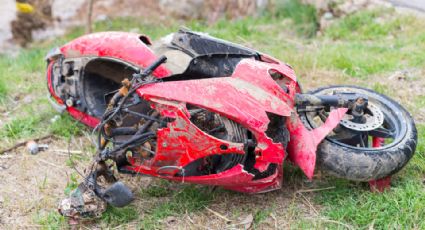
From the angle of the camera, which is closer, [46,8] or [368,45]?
[368,45]

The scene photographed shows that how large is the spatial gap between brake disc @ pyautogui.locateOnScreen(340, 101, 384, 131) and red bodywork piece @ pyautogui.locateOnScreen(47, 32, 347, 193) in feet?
0.43

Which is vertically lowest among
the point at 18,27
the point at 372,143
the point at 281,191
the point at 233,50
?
the point at 18,27

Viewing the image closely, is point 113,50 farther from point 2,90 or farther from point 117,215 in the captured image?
point 2,90

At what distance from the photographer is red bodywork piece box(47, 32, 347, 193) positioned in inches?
128

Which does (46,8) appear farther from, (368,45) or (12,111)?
(368,45)

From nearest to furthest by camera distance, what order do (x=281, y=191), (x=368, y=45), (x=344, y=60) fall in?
(x=281, y=191) → (x=344, y=60) → (x=368, y=45)

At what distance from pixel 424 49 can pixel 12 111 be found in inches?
175

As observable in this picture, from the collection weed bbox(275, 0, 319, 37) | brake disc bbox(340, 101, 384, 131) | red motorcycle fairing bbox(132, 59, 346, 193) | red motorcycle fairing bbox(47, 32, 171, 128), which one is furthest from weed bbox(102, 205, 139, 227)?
weed bbox(275, 0, 319, 37)

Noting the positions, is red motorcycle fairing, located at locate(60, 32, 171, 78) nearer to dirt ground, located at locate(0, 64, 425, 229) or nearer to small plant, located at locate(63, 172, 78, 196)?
dirt ground, located at locate(0, 64, 425, 229)

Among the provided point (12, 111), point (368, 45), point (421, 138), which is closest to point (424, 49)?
point (368, 45)

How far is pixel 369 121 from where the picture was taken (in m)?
3.78

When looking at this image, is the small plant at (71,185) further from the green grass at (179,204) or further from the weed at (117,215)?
the green grass at (179,204)

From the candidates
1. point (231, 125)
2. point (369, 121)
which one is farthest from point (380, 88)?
point (231, 125)

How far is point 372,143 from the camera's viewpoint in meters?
3.98
